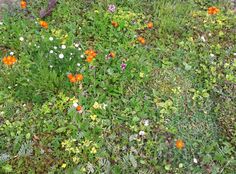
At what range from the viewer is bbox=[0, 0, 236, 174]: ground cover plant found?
3418 mm

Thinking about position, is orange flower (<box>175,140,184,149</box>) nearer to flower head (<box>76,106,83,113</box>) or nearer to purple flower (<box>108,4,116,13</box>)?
flower head (<box>76,106,83,113</box>)

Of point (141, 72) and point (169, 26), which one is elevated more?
point (169, 26)

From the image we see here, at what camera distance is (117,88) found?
394 centimetres

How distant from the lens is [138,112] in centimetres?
375

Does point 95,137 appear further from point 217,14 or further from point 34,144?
point 217,14

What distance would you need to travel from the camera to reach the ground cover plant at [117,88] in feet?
11.2

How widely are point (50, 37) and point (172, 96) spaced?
1735 millimetres

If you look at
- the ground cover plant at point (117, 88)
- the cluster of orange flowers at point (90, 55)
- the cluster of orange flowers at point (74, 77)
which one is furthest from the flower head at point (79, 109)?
the cluster of orange flowers at point (90, 55)

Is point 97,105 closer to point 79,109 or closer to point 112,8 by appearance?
point 79,109

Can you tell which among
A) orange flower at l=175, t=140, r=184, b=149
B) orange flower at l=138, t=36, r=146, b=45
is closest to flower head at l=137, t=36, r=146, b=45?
orange flower at l=138, t=36, r=146, b=45

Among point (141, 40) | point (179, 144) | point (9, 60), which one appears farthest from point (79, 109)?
point (141, 40)

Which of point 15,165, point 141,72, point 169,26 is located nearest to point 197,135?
point 141,72

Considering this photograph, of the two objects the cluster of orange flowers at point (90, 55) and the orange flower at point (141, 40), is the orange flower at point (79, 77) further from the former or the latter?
the orange flower at point (141, 40)

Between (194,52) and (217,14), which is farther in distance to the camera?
(217,14)
